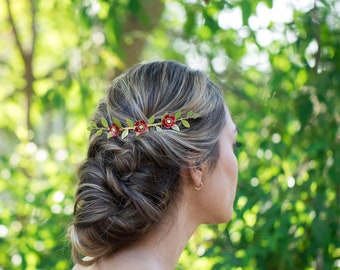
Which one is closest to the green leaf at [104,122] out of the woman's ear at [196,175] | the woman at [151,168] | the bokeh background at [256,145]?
the woman at [151,168]

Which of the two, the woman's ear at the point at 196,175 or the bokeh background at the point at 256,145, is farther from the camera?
the bokeh background at the point at 256,145

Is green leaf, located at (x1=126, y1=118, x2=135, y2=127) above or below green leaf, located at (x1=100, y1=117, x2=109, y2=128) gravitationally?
above

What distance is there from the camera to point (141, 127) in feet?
7.06

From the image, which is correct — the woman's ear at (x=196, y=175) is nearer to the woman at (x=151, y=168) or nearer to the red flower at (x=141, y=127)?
the woman at (x=151, y=168)

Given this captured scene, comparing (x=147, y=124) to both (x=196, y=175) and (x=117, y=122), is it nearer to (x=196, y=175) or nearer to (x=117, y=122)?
(x=117, y=122)

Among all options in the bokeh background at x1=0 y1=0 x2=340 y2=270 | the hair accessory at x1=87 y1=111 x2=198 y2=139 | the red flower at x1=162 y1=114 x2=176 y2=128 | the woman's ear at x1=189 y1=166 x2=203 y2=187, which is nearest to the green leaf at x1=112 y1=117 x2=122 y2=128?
the hair accessory at x1=87 y1=111 x2=198 y2=139

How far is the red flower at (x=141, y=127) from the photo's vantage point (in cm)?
215

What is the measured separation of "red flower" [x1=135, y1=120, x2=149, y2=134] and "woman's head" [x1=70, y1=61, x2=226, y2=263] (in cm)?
1

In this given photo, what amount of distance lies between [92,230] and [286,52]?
217cm

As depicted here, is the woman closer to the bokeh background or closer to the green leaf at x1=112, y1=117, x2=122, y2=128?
the green leaf at x1=112, y1=117, x2=122, y2=128

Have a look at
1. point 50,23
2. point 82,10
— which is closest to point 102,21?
point 82,10

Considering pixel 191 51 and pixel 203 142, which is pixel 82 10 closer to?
pixel 191 51

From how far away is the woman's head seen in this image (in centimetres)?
215

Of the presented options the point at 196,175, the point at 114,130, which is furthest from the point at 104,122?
the point at 196,175
